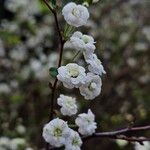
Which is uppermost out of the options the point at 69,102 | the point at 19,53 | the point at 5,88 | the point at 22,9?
the point at 22,9

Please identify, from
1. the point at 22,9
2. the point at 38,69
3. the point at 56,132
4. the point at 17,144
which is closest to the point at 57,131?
the point at 56,132

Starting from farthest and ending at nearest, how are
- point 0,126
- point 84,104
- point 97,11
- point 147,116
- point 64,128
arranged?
point 97,11 → point 147,116 → point 84,104 → point 0,126 → point 64,128

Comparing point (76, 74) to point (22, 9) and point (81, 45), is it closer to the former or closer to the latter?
point (81, 45)

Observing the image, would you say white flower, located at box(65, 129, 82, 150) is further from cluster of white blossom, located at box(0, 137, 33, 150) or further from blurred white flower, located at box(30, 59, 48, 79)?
blurred white flower, located at box(30, 59, 48, 79)

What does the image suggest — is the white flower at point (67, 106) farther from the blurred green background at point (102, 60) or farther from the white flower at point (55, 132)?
the blurred green background at point (102, 60)

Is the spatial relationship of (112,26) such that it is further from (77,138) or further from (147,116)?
(77,138)

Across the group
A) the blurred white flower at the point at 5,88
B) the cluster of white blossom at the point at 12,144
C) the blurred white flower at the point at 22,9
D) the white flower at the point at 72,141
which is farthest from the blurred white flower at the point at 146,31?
the white flower at the point at 72,141

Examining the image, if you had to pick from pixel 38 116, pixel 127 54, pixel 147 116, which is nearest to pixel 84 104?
pixel 38 116
